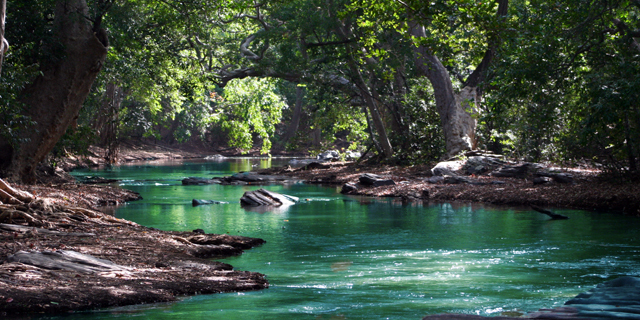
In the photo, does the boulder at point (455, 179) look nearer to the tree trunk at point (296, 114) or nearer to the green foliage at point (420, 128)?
the green foliage at point (420, 128)

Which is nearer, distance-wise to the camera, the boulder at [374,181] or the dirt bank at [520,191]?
the dirt bank at [520,191]

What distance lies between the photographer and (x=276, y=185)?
26.9 meters

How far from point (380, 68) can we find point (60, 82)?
14738 millimetres

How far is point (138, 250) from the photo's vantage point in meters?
8.98

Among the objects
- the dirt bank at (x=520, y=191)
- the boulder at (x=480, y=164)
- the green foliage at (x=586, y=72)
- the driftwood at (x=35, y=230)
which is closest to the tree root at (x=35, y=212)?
the driftwood at (x=35, y=230)

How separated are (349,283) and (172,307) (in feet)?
7.98

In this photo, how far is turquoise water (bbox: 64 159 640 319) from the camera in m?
6.86

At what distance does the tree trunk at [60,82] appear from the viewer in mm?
16484

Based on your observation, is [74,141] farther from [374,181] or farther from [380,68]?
[380,68]

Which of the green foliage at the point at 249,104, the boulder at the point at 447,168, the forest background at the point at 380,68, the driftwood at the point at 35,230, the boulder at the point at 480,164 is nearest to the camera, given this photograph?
the driftwood at the point at 35,230

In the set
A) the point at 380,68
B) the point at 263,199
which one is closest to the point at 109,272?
the point at 263,199

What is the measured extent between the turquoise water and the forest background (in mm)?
3053

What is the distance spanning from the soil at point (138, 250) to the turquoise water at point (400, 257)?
0.29m

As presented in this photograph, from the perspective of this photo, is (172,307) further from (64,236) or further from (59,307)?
(64,236)
